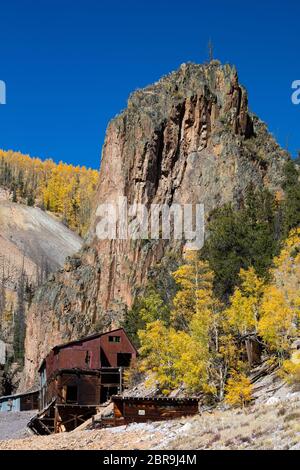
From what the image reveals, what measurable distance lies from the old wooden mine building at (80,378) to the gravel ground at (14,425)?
2159 millimetres

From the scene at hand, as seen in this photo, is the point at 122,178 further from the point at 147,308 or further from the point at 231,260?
the point at 231,260

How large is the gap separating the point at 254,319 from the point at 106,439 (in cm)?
1285

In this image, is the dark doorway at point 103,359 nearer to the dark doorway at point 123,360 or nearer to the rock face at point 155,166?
the dark doorway at point 123,360

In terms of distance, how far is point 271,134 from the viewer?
8169cm

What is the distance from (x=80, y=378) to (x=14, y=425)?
46.6 feet

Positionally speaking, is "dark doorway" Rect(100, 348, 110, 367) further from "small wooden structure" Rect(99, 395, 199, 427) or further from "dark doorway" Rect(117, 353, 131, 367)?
"small wooden structure" Rect(99, 395, 199, 427)

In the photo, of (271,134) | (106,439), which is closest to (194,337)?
(106,439)

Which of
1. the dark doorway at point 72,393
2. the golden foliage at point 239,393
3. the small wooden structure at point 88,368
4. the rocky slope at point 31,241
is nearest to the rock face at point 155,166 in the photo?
the small wooden structure at point 88,368

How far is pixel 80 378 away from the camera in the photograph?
50.9 metres

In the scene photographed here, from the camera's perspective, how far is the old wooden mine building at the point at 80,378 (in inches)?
1871

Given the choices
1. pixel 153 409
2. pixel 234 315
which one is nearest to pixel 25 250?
pixel 234 315

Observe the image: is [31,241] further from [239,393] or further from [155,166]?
[239,393]
